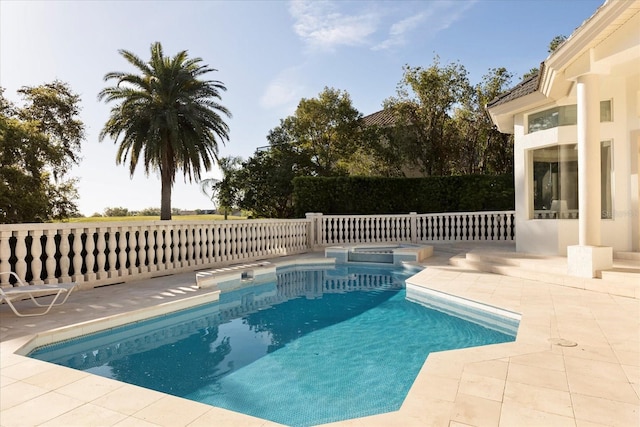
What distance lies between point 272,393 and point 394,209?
1296 cm

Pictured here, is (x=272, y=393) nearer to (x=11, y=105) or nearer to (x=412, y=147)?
(x=412, y=147)

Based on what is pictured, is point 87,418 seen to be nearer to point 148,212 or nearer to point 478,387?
point 478,387

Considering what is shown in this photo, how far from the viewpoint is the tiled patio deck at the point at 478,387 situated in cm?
235

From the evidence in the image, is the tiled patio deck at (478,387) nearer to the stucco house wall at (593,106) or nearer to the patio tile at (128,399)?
the patio tile at (128,399)

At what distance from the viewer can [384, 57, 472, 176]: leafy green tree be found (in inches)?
720

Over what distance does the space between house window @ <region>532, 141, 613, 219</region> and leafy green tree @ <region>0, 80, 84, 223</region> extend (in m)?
16.1

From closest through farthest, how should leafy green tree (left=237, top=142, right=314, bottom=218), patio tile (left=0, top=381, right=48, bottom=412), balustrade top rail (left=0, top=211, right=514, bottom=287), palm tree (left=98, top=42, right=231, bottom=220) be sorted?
patio tile (left=0, top=381, right=48, bottom=412) → balustrade top rail (left=0, top=211, right=514, bottom=287) → palm tree (left=98, top=42, right=231, bottom=220) → leafy green tree (left=237, top=142, right=314, bottom=218)

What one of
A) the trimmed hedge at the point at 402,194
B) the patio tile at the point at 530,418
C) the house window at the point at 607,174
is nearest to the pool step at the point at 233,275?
the patio tile at the point at 530,418

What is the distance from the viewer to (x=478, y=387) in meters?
2.77

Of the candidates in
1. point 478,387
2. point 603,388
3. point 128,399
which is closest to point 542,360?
point 603,388

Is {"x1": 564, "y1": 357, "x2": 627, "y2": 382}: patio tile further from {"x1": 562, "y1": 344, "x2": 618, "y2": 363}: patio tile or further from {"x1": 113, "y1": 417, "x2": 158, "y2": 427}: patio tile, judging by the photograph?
{"x1": 113, "y1": 417, "x2": 158, "y2": 427}: patio tile

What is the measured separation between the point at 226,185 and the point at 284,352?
19306 mm

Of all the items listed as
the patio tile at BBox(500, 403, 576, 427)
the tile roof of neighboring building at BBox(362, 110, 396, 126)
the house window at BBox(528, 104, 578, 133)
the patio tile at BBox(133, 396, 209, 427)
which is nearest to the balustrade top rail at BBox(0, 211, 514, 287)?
the patio tile at BBox(133, 396, 209, 427)

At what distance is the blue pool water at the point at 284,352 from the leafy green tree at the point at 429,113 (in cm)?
1332
